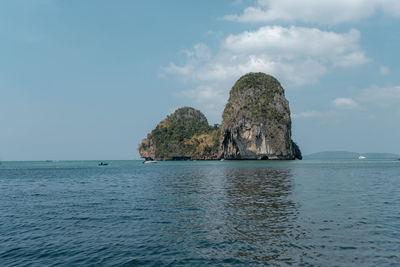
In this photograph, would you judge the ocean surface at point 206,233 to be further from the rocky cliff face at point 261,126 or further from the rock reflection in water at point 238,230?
the rocky cliff face at point 261,126

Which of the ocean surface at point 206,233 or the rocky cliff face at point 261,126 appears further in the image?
the rocky cliff face at point 261,126

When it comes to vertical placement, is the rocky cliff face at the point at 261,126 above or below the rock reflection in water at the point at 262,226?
above

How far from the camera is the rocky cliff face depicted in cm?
17862

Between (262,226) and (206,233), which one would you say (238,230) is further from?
(206,233)

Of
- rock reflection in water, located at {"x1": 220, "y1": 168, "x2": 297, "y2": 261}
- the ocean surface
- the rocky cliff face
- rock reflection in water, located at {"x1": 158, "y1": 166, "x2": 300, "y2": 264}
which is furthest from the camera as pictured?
the rocky cliff face

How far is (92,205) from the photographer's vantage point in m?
25.9

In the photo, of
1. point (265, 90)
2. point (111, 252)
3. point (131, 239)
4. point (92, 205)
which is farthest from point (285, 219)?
point (265, 90)

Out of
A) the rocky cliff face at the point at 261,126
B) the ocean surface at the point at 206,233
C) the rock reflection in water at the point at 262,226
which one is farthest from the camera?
the rocky cliff face at the point at 261,126

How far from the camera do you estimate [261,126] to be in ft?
596

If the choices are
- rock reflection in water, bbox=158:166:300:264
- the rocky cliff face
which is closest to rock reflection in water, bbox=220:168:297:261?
rock reflection in water, bbox=158:166:300:264

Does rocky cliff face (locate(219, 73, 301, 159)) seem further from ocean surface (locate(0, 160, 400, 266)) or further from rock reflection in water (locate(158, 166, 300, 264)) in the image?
rock reflection in water (locate(158, 166, 300, 264))

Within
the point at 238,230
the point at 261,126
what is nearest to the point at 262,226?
the point at 238,230

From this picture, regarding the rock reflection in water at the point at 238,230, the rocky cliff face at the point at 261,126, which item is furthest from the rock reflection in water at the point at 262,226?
the rocky cliff face at the point at 261,126

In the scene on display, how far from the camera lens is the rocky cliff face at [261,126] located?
586ft
